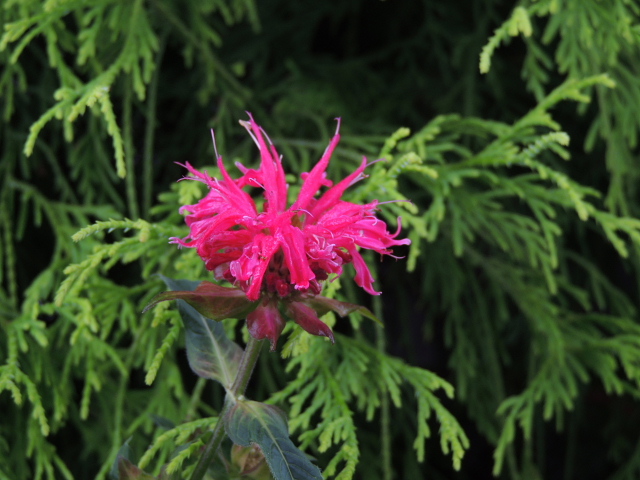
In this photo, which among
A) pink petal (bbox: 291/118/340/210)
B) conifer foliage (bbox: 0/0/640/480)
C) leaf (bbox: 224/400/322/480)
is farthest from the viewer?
conifer foliage (bbox: 0/0/640/480)

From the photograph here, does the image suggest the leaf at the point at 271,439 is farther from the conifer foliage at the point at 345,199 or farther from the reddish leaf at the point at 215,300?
the reddish leaf at the point at 215,300

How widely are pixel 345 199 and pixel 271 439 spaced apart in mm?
540

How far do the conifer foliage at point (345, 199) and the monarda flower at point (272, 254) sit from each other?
0.37 ft

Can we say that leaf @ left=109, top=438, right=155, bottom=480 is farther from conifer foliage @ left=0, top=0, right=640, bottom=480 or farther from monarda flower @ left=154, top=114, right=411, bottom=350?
→ monarda flower @ left=154, top=114, right=411, bottom=350

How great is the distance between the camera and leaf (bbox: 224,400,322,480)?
847 millimetres

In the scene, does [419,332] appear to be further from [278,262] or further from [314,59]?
[278,262]

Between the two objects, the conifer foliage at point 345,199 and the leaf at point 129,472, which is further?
the conifer foliage at point 345,199

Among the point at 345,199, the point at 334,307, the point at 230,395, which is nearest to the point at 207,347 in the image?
the point at 230,395

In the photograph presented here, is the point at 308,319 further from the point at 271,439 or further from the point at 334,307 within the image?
the point at 271,439

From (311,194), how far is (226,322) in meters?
0.33

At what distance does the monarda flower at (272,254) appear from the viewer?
0.86 meters

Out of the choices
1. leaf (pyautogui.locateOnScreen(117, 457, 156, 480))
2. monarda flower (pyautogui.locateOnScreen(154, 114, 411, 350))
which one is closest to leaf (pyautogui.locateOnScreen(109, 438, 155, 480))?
leaf (pyautogui.locateOnScreen(117, 457, 156, 480))

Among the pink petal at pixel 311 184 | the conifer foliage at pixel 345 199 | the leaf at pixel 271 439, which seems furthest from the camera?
the conifer foliage at pixel 345 199

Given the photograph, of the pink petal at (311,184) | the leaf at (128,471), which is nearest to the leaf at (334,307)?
the pink petal at (311,184)
